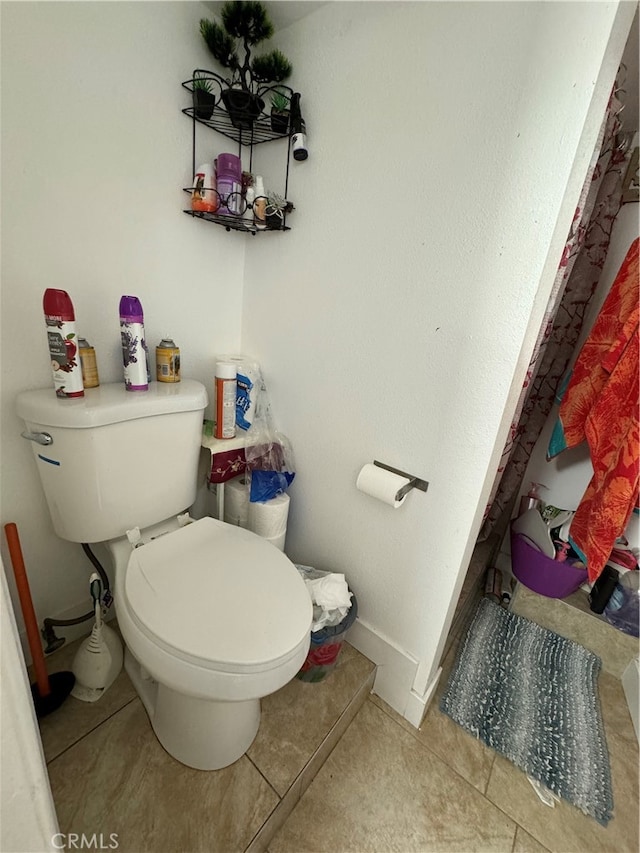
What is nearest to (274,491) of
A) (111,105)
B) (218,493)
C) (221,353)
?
(218,493)

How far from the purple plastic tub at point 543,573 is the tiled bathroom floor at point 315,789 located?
0.45 m

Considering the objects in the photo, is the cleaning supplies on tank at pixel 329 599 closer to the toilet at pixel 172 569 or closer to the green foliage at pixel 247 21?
the toilet at pixel 172 569

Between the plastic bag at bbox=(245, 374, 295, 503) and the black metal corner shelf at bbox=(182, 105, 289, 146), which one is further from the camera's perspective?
the plastic bag at bbox=(245, 374, 295, 503)

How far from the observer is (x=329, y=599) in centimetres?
100

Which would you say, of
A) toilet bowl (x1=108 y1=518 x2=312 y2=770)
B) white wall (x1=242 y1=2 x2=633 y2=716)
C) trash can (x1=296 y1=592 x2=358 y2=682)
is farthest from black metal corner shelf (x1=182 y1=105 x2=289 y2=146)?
trash can (x1=296 y1=592 x2=358 y2=682)

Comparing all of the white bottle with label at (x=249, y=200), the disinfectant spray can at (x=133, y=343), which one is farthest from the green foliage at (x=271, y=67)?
the disinfectant spray can at (x=133, y=343)

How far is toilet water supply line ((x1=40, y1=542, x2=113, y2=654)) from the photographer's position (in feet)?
3.18

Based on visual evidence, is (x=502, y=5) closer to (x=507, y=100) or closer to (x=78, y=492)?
(x=507, y=100)

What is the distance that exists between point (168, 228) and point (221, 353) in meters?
0.39

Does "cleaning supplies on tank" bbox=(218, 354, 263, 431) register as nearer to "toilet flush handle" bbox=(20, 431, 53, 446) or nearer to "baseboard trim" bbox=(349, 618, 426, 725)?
"toilet flush handle" bbox=(20, 431, 53, 446)

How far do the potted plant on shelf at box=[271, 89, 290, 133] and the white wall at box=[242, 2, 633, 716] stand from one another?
2.7 inches

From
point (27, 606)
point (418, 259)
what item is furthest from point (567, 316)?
point (27, 606)

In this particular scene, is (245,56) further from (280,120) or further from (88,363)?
(88,363)

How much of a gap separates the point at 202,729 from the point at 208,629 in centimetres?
34
